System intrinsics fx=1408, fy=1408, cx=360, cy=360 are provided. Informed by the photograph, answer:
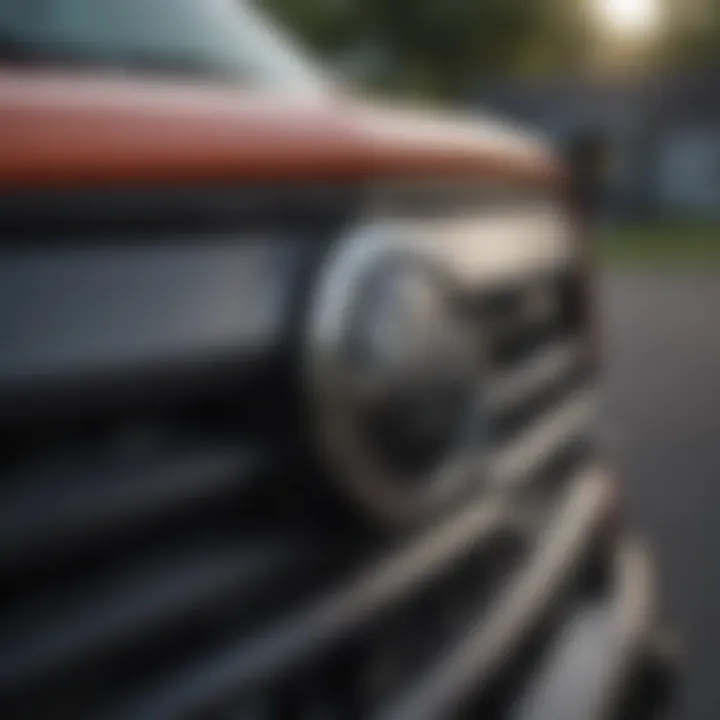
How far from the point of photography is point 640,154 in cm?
4603

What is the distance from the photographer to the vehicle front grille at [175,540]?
1.18 meters

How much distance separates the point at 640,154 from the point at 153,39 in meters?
45.2

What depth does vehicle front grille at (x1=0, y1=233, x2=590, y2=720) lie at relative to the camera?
46.6 inches

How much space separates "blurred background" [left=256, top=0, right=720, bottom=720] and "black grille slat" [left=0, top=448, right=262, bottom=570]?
1465 mm

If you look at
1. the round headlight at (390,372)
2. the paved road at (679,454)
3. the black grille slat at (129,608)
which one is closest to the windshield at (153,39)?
the round headlight at (390,372)

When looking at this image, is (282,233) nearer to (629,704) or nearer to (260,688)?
(260,688)

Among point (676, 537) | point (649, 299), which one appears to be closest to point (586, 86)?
point (649, 299)

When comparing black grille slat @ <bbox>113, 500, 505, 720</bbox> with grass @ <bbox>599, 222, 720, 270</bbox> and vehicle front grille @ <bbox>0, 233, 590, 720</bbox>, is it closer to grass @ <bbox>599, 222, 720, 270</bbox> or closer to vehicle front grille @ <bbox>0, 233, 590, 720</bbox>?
vehicle front grille @ <bbox>0, 233, 590, 720</bbox>

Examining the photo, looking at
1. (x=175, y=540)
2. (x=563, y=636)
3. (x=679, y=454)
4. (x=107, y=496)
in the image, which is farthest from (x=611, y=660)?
(x=679, y=454)

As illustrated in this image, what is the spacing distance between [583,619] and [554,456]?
25cm

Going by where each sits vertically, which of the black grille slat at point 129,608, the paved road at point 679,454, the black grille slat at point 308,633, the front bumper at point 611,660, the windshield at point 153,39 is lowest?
the paved road at point 679,454

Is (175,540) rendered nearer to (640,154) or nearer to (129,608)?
(129,608)

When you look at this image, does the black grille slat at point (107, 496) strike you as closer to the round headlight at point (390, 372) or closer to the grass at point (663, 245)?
the round headlight at point (390, 372)

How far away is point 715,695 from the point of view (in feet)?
11.6
